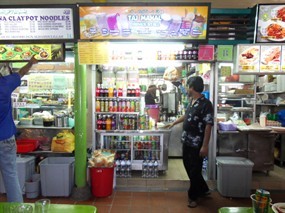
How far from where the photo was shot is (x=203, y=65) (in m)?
5.32

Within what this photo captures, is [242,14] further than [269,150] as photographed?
No

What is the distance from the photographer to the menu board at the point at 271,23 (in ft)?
13.5

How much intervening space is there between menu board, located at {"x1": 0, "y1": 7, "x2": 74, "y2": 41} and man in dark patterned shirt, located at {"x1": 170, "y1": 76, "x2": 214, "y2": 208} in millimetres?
2262

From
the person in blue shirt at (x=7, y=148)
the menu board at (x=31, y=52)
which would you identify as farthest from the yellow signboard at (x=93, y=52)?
the person in blue shirt at (x=7, y=148)

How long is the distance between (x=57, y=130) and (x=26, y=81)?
1.38 meters

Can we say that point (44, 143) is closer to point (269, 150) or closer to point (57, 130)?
point (57, 130)

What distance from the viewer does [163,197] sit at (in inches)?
174

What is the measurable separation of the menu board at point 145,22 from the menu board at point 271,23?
102cm

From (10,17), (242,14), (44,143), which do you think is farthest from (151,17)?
(44,143)

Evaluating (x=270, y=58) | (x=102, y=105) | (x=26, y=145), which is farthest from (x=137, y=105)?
(x=270, y=58)

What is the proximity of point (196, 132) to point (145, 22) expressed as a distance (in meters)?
1.94

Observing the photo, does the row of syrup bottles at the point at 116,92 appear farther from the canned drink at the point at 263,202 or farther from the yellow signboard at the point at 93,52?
the canned drink at the point at 263,202

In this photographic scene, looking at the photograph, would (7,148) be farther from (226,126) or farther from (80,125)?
(226,126)

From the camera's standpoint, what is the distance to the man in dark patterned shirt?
3859 mm
